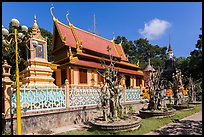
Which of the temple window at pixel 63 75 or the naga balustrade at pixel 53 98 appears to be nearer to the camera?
the naga balustrade at pixel 53 98

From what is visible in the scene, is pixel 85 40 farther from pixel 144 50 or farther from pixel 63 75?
pixel 144 50

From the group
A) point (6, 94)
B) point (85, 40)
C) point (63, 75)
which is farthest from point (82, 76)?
point (6, 94)

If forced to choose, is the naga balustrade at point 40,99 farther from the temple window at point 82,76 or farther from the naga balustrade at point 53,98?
the temple window at point 82,76

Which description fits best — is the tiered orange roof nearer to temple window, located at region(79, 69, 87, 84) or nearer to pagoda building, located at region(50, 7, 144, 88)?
pagoda building, located at region(50, 7, 144, 88)

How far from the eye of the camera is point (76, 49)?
16.5 meters

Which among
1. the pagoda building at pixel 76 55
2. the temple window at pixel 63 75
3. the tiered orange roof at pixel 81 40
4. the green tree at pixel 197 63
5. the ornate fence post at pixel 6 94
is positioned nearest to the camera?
the ornate fence post at pixel 6 94

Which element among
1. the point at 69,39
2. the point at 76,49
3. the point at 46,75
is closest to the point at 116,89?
the point at 46,75

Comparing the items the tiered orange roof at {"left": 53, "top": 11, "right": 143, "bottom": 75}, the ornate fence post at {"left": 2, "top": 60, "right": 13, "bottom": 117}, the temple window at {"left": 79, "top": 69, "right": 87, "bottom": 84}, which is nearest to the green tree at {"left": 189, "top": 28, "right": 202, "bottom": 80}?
the tiered orange roof at {"left": 53, "top": 11, "right": 143, "bottom": 75}

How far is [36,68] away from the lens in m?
13.0

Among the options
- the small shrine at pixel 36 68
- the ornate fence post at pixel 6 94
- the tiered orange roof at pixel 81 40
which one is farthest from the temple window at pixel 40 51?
the ornate fence post at pixel 6 94

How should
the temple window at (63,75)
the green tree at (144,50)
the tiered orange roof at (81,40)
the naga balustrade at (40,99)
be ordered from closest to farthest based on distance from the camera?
1. the naga balustrade at (40,99)
2. the temple window at (63,75)
3. the tiered orange roof at (81,40)
4. the green tree at (144,50)

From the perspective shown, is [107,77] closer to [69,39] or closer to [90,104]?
[90,104]

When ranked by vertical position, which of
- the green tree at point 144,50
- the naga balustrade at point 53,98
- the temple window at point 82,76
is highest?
the green tree at point 144,50

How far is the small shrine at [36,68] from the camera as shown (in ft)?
41.2
